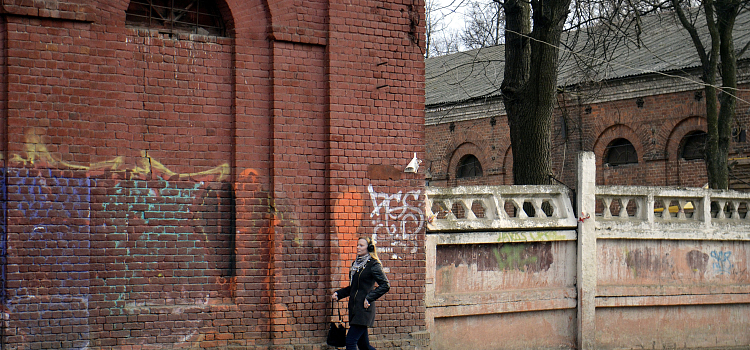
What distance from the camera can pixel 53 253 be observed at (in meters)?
8.16

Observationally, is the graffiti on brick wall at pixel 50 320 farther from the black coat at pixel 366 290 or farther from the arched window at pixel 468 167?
the arched window at pixel 468 167

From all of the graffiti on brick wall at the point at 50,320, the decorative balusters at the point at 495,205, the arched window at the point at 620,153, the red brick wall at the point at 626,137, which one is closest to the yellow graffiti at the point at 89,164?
the graffiti on brick wall at the point at 50,320

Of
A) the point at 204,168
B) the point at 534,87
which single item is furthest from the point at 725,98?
the point at 204,168

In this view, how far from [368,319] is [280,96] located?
2787 mm

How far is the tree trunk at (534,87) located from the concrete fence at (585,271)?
2.75 ft

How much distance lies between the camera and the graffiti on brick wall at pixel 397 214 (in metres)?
9.60

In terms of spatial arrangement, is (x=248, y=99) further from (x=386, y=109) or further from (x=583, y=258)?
(x=583, y=258)

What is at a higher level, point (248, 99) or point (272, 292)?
point (248, 99)

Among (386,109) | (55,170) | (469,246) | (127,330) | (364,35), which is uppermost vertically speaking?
(364,35)

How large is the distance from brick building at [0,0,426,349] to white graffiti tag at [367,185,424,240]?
19mm

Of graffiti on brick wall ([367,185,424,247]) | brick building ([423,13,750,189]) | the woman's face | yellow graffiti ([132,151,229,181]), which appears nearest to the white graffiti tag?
graffiti on brick wall ([367,185,424,247])

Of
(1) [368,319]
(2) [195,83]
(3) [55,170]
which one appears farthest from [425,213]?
(3) [55,170]

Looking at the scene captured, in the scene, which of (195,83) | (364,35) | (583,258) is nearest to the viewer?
(195,83)

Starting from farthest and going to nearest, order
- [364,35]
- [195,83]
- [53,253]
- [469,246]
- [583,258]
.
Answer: [583,258], [469,246], [364,35], [195,83], [53,253]
